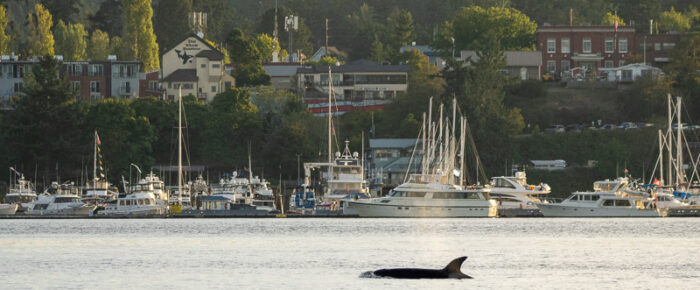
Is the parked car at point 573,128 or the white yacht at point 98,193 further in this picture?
the parked car at point 573,128

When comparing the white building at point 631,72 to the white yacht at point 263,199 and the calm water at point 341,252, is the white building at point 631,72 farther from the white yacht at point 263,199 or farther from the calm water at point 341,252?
the white yacht at point 263,199

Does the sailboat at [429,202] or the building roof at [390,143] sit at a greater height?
the building roof at [390,143]

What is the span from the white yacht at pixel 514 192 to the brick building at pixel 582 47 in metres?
61.7

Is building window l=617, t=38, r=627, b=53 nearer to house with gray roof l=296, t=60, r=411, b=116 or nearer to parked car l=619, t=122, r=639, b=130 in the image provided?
Result: house with gray roof l=296, t=60, r=411, b=116

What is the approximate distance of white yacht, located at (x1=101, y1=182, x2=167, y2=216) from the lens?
424 feet

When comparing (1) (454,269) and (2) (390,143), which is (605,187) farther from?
(1) (454,269)

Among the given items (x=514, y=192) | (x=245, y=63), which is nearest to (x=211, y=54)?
(x=245, y=63)

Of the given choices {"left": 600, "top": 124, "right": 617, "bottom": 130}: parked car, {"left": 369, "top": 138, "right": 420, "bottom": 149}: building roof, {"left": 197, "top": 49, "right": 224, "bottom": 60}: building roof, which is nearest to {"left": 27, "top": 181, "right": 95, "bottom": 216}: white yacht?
{"left": 369, "top": 138, "right": 420, "bottom": 149}: building roof

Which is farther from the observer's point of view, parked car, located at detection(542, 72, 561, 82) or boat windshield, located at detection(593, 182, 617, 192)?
parked car, located at detection(542, 72, 561, 82)

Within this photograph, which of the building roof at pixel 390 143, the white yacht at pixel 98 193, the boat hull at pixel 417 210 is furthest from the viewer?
the building roof at pixel 390 143

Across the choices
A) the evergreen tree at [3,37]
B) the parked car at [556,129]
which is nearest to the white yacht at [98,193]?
the parked car at [556,129]

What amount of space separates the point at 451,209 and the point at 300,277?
4401 centimetres

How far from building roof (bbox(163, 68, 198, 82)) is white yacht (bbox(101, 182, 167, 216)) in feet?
177

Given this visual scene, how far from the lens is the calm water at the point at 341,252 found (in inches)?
2985
